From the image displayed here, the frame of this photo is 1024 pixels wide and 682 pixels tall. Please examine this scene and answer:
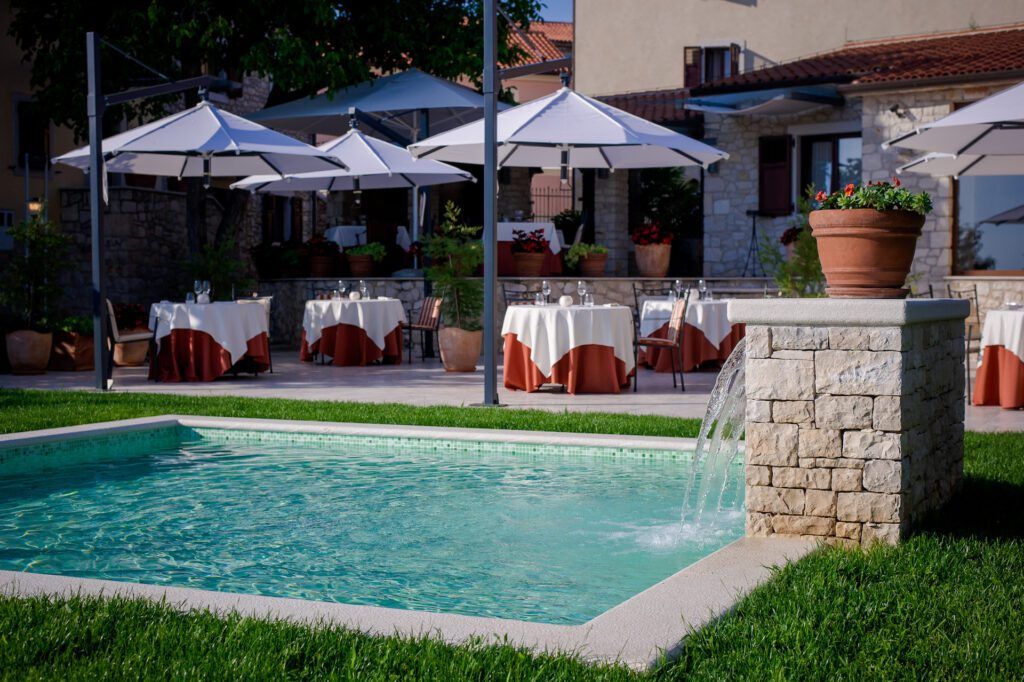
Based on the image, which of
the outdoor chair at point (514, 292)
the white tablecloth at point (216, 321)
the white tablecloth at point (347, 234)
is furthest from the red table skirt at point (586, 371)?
the white tablecloth at point (347, 234)

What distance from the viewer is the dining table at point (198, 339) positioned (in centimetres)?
1242

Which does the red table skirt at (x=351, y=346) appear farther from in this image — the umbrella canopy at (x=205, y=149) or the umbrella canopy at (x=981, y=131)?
the umbrella canopy at (x=981, y=131)

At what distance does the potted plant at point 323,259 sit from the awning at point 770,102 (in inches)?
259

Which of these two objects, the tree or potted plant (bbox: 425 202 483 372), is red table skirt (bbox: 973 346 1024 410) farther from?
the tree

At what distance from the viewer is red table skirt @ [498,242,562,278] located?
17094 millimetres

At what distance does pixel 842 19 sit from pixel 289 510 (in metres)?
19.4

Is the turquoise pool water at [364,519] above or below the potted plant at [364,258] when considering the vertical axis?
below

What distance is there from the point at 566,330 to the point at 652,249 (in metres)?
7.48

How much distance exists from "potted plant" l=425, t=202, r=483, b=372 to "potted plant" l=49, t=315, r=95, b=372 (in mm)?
4505

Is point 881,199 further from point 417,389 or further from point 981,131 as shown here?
point 417,389

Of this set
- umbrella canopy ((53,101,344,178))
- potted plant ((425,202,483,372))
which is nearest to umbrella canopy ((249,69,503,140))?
umbrella canopy ((53,101,344,178))

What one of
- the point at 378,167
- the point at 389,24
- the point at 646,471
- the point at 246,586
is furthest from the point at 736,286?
the point at 246,586

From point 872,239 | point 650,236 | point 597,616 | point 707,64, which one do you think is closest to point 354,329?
point 650,236

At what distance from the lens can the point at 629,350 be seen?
1144cm
